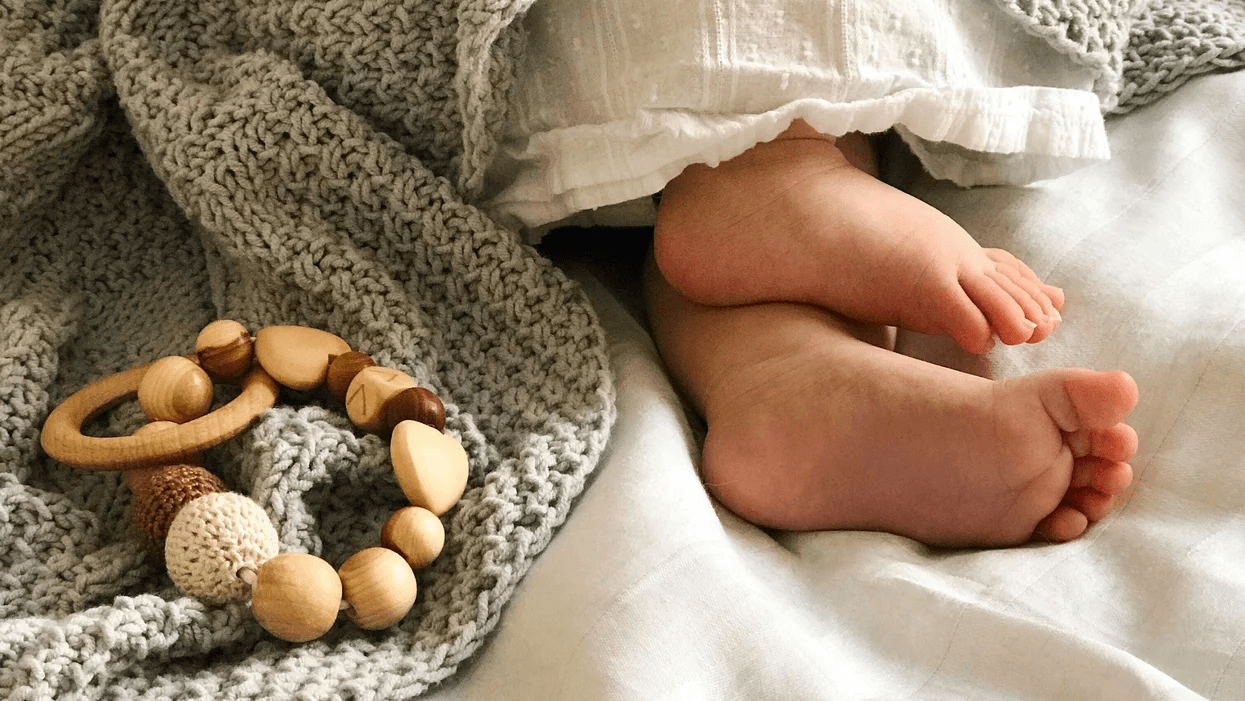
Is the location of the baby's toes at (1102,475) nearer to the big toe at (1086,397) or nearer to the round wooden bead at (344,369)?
the big toe at (1086,397)

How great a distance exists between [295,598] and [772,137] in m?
0.40

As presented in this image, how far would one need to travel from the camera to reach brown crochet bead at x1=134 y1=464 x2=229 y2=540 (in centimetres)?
56

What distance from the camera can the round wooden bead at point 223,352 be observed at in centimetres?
63

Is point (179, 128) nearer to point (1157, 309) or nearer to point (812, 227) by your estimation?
point (812, 227)

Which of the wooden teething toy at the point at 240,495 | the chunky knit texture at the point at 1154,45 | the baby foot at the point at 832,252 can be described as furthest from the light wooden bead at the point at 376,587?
the chunky knit texture at the point at 1154,45

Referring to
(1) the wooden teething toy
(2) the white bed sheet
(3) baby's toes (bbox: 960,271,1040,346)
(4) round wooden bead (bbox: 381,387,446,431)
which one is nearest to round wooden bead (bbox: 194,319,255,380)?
A: (1) the wooden teething toy

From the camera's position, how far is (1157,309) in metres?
0.64

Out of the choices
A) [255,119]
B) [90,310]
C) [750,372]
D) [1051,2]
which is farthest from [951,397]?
[90,310]

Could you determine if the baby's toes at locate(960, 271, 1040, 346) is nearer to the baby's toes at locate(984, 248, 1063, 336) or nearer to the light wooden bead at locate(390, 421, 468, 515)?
the baby's toes at locate(984, 248, 1063, 336)

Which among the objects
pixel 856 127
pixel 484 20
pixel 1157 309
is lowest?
pixel 1157 309

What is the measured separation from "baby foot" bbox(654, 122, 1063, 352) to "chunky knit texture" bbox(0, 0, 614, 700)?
9 centimetres

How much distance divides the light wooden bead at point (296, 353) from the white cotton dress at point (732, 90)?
0.54ft

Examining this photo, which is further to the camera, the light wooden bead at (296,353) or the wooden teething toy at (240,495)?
the light wooden bead at (296,353)

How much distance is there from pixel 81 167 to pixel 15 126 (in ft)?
0.23
